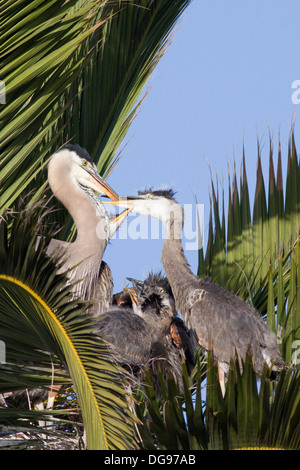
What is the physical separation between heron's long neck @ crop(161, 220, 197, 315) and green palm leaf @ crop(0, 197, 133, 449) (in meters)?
2.99

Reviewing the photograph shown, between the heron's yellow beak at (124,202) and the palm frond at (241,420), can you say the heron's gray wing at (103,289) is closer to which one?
the heron's yellow beak at (124,202)

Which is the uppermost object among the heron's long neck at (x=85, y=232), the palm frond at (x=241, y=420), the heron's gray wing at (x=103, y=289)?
the heron's long neck at (x=85, y=232)

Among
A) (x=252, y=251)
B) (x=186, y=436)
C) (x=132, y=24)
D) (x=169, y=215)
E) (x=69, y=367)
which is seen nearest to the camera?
(x=186, y=436)

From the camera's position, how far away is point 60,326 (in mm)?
2932

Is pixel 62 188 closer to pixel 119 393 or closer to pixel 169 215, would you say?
pixel 169 215

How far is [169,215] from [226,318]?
1.69 metres

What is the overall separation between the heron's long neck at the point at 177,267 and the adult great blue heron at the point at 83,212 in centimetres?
59

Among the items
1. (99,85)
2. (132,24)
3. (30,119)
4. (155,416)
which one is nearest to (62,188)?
(99,85)

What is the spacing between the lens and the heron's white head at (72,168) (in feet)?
18.4

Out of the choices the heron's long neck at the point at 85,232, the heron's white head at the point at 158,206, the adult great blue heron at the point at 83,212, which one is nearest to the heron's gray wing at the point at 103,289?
the adult great blue heron at the point at 83,212

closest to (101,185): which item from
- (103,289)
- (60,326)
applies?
(103,289)

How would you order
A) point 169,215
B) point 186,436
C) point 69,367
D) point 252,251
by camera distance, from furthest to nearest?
point 169,215 → point 252,251 → point 69,367 → point 186,436

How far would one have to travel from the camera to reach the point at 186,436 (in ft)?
8.93

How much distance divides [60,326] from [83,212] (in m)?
2.63
